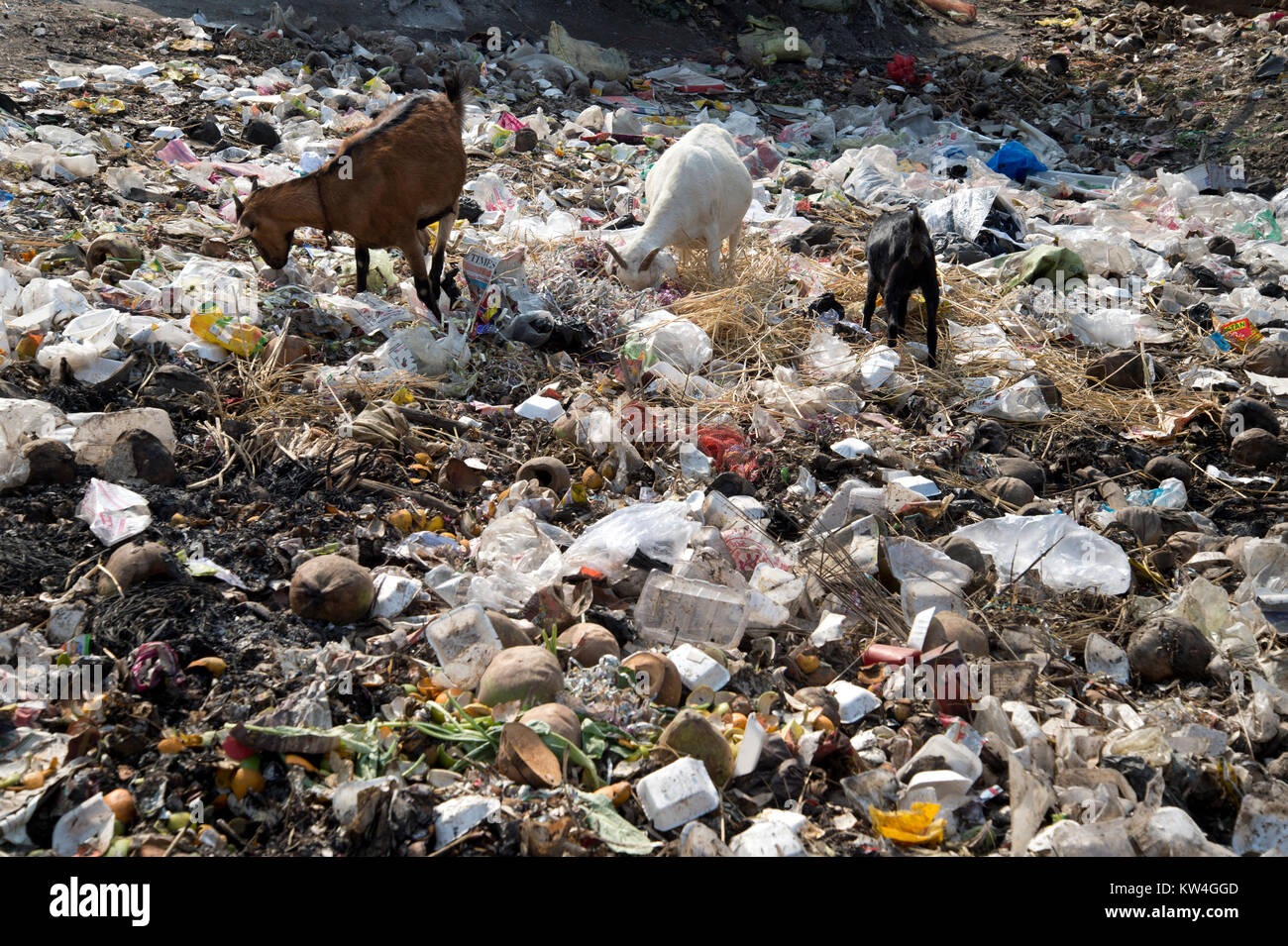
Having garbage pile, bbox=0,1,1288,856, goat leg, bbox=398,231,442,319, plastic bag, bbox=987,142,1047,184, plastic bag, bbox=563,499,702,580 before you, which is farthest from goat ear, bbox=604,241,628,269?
plastic bag, bbox=987,142,1047,184

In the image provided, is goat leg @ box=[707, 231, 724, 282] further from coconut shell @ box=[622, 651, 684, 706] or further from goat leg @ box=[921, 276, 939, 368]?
coconut shell @ box=[622, 651, 684, 706]

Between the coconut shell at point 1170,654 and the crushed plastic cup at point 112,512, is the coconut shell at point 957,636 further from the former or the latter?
the crushed plastic cup at point 112,512

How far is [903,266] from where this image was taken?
5.39m

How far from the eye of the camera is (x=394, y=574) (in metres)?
3.31

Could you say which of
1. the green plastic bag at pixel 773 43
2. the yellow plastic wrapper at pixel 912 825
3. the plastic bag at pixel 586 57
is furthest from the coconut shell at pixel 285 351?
the green plastic bag at pixel 773 43

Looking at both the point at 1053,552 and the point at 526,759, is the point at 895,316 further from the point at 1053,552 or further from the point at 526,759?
the point at 526,759

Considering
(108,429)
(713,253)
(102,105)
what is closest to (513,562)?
(108,429)

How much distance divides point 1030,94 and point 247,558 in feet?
37.8

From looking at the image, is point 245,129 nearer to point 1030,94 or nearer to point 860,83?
point 860,83

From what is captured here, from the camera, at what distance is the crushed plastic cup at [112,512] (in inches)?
132

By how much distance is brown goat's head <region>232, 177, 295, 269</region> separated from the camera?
5211 millimetres

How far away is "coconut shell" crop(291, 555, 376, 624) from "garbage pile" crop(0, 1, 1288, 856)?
2cm

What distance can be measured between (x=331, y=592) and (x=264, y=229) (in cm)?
297


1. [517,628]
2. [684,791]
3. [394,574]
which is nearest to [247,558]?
[394,574]
